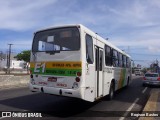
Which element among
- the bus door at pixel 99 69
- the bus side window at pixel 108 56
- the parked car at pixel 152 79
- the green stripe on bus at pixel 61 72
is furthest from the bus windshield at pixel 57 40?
the parked car at pixel 152 79

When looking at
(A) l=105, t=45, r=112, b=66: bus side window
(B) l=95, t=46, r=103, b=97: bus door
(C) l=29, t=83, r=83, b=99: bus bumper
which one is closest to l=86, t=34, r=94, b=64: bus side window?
(B) l=95, t=46, r=103, b=97: bus door

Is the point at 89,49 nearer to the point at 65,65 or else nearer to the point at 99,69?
the point at 65,65

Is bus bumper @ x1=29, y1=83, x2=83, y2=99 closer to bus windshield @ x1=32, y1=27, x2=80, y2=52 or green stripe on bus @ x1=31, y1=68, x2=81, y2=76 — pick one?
green stripe on bus @ x1=31, y1=68, x2=81, y2=76

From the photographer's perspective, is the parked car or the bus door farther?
the parked car

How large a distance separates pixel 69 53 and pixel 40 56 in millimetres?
1489

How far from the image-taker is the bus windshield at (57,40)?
10469mm

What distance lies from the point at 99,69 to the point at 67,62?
236 centimetres

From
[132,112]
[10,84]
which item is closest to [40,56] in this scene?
[132,112]

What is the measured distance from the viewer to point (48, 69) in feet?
35.8

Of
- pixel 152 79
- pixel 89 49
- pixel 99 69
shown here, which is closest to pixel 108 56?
pixel 99 69

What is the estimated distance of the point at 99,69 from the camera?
12281 mm

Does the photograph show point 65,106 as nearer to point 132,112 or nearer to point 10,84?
point 132,112

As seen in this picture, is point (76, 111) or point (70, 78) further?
point (76, 111)

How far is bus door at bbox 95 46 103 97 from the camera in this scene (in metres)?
11.9
